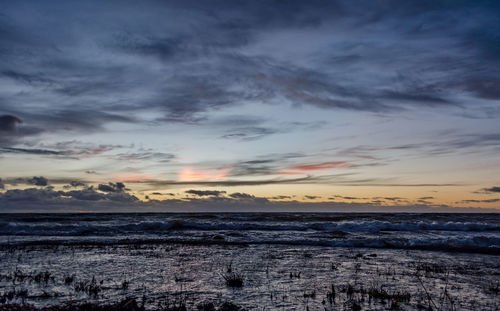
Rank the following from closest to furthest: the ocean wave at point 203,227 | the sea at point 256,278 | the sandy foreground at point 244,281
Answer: the sandy foreground at point 244,281 → the sea at point 256,278 → the ocean wave at point 203,227

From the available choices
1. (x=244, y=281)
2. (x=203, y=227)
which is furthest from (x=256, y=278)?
(x=203, y=227)

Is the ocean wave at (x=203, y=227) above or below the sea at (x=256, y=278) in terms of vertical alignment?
below

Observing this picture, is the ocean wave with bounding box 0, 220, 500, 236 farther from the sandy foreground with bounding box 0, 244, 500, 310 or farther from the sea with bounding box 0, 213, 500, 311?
the sandy foreground with bounding box 0, 244, 500, 310

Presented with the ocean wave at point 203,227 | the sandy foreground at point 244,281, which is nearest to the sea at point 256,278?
the sandy foreground at point 244,281

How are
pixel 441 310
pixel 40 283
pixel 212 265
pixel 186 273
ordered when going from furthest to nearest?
pixel 212 265 → pixel 186 273 → pixel 40 283 → pixel 441 310

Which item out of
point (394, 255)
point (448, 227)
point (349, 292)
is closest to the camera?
point (349, 292)

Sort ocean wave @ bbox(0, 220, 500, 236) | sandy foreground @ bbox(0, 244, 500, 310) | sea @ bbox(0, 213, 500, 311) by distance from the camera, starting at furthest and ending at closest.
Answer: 1. ocean wave @ bbox(0, 220, 500, 236)
2. sea @ bbox(0, 213, 500, 311)
3. sandy foreground @ bbox(0, 244, 500, 310)

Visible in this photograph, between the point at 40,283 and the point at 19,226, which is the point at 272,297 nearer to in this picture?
the point at 40,283

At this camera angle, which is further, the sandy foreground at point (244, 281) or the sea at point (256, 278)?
the sea at point (256, 278)

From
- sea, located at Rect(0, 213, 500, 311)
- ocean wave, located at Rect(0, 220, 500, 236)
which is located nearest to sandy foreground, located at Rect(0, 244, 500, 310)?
sea, located at Rect(0, 213, 500, 311)

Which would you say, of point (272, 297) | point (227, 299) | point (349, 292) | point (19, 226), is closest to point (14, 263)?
point (227, 299)

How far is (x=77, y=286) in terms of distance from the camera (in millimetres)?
12688

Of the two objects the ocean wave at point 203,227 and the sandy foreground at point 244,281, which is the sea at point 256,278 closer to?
the sandy foreground at point 244,281

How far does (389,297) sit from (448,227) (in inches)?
1873
